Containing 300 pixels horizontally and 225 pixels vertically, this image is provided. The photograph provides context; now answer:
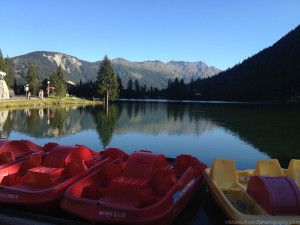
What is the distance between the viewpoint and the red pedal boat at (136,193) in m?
6.21

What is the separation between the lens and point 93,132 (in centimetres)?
2653

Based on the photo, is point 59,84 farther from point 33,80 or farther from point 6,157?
point 6,157

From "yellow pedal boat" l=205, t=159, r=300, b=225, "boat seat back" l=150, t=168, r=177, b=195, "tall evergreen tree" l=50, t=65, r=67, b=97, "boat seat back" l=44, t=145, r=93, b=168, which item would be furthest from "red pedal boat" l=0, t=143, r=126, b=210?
"tall evergreen tree" l=50, t=65, r=67, b=97

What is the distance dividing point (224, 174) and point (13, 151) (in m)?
9.94

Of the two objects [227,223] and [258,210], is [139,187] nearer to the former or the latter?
[227,223]

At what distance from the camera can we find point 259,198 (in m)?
7.04

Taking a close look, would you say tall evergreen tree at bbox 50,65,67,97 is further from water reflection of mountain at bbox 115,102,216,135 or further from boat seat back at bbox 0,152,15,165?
boat seat back at bbox 0,152,15,165

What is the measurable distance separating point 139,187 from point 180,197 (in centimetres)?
139

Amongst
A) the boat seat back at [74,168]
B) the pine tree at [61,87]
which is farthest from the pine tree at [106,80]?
the boat seat back at [74,168]

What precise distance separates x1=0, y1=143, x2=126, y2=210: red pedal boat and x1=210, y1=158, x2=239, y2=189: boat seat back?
4.61m

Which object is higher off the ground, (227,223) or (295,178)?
(295,178)

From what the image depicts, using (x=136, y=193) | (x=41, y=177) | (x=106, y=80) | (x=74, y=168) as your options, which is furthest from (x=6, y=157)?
(x=106, y=80)

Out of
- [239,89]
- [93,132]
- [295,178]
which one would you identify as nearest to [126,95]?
[239,89]

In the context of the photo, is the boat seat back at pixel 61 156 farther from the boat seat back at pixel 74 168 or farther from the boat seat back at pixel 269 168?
the boat seat back at pixel 269 168
